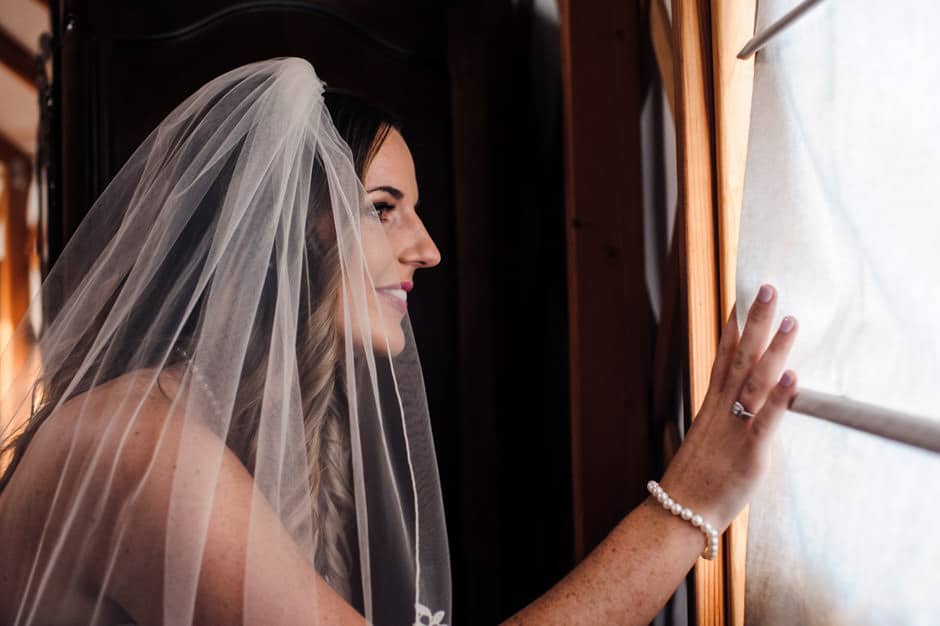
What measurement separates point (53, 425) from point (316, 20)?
2.79ft

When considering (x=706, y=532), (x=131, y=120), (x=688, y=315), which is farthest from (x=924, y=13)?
(x=131, y=120)

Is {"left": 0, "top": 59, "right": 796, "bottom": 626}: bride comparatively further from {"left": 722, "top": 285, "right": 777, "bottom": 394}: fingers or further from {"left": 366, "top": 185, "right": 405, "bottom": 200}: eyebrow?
{"left": 366, "top": 185, "right": 405, "bottom": 200}: eyebrow

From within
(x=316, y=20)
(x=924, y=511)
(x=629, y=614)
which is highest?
(x=316, y=20)

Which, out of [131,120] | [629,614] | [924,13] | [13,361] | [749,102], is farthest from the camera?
[131,120]

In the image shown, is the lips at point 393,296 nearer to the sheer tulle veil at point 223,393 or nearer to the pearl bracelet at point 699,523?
the sheer tulle veil at point 223,393

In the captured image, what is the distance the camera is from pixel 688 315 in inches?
33.4

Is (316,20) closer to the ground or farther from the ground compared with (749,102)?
farther from the ground

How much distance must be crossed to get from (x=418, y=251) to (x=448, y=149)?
36 centimetres

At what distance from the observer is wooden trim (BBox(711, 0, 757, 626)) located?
0.80m

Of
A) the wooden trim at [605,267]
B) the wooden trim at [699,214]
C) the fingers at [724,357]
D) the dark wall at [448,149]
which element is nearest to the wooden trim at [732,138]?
the wooden trim at [699,214]

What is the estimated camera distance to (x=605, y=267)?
3.66ft

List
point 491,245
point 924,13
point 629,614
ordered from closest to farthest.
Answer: point 924,13, point 629,614, point 491,245

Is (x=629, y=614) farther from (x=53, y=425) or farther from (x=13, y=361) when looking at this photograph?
(x=13, y=361)

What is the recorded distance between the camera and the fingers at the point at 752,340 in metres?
0.66
